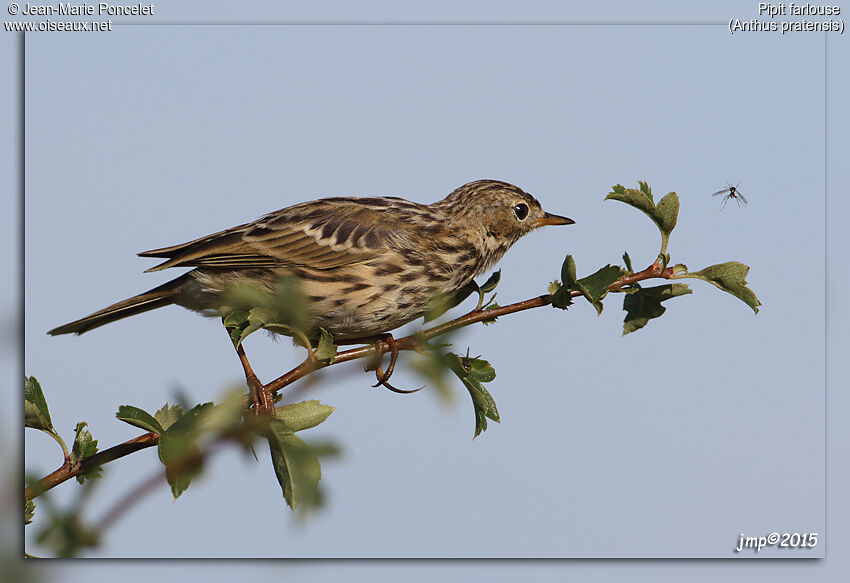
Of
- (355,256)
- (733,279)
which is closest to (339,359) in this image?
(733,279)

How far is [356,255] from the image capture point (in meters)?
6.61

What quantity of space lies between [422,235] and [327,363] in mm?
2973

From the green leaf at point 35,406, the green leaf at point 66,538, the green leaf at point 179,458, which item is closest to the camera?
the green leaf at point 66,538

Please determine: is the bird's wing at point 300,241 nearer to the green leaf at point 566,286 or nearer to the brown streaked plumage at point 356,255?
the brown streaked plumage at point 356,255

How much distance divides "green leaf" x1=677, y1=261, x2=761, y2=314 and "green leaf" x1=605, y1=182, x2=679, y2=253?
0.85 feet

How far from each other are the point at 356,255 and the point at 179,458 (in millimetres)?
4152

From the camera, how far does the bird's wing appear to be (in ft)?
20.8

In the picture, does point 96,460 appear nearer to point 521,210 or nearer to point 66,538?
point 66,538

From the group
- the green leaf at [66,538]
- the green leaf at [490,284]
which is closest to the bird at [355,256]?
the green leaf at [490,284]

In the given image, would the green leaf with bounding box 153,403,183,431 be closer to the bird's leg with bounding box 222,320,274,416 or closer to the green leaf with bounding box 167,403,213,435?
the bird's leg with bounding box 222,320,274,416

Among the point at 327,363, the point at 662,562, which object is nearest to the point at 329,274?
the point at 327,363

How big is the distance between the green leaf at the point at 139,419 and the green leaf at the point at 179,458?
0.41m

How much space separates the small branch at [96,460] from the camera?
3.52 metres

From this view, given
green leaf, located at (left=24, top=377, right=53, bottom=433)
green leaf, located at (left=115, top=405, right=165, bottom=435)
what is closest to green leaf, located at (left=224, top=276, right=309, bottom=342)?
green leaf, located at (left=115, top=405, right=165, bottom=435)
